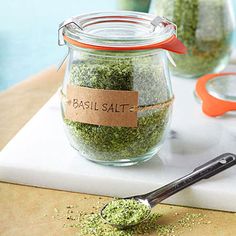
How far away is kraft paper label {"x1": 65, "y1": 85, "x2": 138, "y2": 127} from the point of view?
0.95 meters

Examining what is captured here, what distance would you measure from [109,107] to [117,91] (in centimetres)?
3

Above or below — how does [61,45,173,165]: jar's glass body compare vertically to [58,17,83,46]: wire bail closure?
below

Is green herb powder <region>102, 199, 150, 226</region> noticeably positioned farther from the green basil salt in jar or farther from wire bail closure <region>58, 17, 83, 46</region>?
wire bail closure <region>58, 17, 83, 46</region>

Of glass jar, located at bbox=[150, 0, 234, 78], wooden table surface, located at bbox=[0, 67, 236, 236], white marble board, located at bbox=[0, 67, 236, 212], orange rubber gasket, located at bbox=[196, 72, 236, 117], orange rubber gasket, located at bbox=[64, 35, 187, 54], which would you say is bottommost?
wooden table surface, located at bbox=[0, 67, 236, 236]

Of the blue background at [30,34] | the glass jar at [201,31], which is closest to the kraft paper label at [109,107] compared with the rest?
the glass jar at [201,31]

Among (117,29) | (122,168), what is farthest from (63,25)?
(122,168)

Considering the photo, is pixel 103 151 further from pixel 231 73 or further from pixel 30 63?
pixel 30 63

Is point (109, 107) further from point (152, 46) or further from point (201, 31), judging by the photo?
point (201, 31)

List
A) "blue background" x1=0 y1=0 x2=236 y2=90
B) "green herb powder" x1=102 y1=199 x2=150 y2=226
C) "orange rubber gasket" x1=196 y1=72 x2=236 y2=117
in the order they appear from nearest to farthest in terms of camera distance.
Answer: "green herb powder" x1=102 y1=199 x2=150 y2=226
"orange rubber gasket" x1=196 y1=72 x2=236 y2=117
"blue background" x1=0 y1=0 x2=236 y2=90

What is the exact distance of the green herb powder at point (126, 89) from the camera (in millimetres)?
950

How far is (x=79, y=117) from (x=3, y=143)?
0.22m

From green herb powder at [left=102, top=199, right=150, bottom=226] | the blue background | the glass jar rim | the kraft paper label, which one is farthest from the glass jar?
the blue background

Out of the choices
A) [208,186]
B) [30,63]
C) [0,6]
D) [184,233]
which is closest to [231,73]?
[208,186]

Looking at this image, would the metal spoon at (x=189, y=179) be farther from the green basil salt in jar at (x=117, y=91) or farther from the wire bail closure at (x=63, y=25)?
the wire bail closure at (x=63, y=25)
